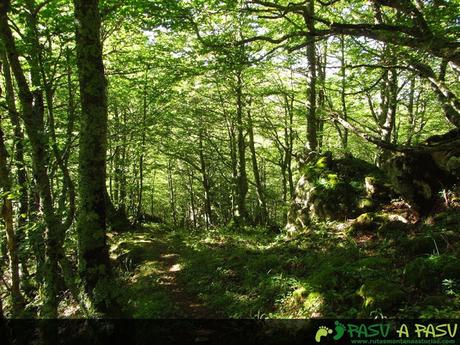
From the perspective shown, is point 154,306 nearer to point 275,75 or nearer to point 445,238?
point 445,238

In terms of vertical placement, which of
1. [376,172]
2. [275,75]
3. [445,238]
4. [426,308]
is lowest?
[426,308]

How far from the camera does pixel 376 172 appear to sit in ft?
36.9

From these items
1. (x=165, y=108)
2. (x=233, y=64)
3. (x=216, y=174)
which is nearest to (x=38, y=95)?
(x=233, y=64)

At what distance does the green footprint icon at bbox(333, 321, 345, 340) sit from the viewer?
5414mm

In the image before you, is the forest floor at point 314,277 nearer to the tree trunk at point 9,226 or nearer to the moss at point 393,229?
the moss at point 393,229

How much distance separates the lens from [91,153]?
6.21 m

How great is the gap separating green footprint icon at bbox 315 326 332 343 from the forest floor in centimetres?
36

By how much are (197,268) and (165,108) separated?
9.37 metres

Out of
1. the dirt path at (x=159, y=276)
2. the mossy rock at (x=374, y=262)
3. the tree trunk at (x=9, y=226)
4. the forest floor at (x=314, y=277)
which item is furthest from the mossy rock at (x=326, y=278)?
the tree trunk at (x=9, y=226)

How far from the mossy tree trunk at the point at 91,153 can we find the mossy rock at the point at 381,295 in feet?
14.4

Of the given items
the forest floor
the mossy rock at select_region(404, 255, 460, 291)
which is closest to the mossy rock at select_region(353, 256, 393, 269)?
the forest floor

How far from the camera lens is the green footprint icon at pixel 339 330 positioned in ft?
17.8

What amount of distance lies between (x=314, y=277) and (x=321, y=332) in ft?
6.06

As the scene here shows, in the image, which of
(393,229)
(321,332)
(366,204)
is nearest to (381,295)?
(321,332)
